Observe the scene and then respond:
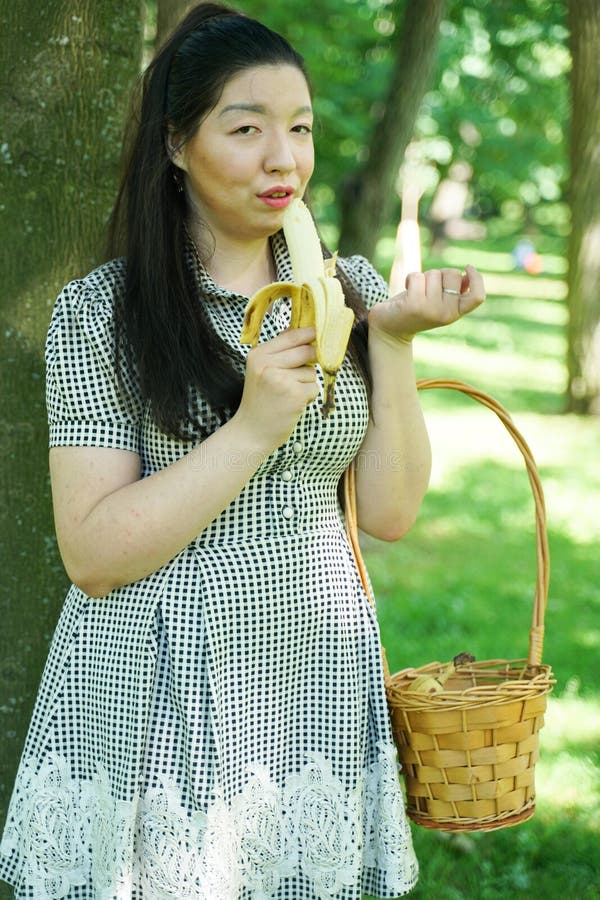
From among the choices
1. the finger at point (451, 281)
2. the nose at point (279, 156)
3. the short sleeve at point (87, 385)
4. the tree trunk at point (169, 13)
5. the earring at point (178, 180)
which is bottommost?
the short sleeve at point (87, 385)

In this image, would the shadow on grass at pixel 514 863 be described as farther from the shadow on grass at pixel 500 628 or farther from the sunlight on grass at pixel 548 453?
the sunlight on grass at pixel 548 453

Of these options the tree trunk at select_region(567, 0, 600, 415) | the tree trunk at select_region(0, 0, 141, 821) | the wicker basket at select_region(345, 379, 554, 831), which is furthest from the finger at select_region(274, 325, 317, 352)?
the tree trunk at select_region(567, 0, 600, 415)

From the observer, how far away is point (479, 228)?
44.3 m

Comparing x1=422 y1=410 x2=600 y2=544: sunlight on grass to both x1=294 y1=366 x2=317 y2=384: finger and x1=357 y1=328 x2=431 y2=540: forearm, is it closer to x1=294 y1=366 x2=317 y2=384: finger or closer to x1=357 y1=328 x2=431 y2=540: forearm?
x1=357 y1=328 x2=431 y2=540: forearm

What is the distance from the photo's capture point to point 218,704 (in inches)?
79.3

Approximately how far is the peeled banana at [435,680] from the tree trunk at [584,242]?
7.48 m

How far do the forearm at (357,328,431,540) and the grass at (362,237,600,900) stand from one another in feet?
5.07

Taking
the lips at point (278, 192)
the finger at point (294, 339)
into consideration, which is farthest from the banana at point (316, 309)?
the lips at point (278, 192)

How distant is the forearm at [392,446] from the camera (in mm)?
2236

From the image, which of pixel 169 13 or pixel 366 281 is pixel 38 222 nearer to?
pixel 366 281

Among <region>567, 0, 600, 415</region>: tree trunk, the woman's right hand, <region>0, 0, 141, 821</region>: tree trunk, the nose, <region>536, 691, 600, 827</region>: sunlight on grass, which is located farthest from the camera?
<region>567, 0, 600, 415</region>: tree trunk

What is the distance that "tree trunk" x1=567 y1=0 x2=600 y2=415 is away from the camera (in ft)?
29.4

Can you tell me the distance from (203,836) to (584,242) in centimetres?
844

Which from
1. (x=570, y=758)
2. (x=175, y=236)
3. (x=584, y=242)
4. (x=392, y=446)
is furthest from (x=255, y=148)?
(x=584, y=242)
